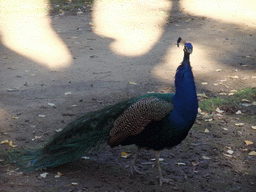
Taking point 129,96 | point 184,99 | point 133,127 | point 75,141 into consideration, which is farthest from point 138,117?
point 129,96

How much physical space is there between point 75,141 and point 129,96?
2.08m

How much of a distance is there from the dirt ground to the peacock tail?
12cm

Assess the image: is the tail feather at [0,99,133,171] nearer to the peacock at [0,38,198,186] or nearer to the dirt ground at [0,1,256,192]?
the peacock at [0,38,198,186]

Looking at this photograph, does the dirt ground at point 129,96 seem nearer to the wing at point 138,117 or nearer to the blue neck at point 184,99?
the wing at point 138,117

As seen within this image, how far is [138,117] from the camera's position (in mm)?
3520

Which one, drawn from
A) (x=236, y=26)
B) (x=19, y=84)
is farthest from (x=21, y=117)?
(x=236, y=26)

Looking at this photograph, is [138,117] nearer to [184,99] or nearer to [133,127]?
[133,127]

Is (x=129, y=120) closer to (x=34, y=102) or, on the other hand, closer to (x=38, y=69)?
(x=34, y=102)

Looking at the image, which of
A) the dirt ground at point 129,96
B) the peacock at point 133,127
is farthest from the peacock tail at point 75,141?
the dirt ground at point 129,96

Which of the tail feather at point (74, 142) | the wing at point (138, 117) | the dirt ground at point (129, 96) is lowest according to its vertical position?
the dirt ground at point (129, 96)

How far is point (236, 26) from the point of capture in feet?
31.6

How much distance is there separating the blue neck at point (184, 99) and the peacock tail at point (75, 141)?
217 mm

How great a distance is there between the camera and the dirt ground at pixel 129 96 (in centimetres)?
377

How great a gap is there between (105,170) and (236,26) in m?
7.07
